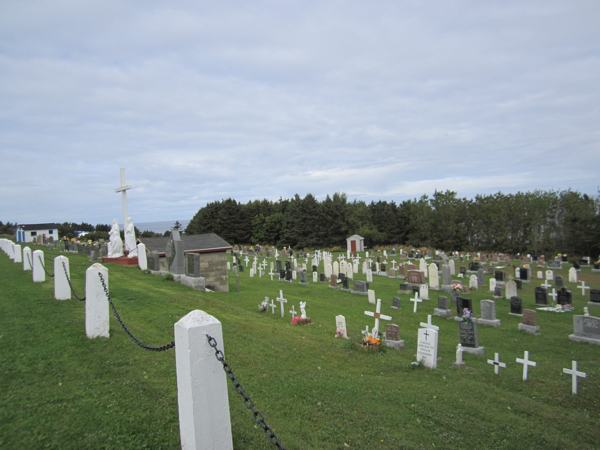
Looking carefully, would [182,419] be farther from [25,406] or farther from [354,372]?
[354,372]

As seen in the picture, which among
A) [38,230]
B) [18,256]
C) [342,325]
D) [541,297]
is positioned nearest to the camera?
[342,325]

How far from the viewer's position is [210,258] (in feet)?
58.3

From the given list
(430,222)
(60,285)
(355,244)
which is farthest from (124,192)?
(430,222)

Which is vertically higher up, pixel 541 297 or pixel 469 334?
pixel 469 334

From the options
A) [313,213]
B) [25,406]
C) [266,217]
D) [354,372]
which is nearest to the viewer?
[25,406]

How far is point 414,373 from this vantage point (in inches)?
314

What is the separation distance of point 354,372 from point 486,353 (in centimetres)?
516

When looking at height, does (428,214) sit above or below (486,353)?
above

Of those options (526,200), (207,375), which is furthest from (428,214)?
(207,375)

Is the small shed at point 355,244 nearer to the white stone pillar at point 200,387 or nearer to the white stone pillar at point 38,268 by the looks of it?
the white stone pillar at point 38,268

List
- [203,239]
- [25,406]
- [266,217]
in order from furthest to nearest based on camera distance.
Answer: [266,217]
[203,239]
[25,406]

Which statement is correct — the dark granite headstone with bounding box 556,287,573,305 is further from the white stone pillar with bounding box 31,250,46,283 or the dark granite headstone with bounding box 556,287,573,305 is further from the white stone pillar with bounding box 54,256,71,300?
the white stone pillar with bounding box 31,250,46,283

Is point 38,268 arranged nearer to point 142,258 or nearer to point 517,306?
point 142,258

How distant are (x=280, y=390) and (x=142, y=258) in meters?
14.8
